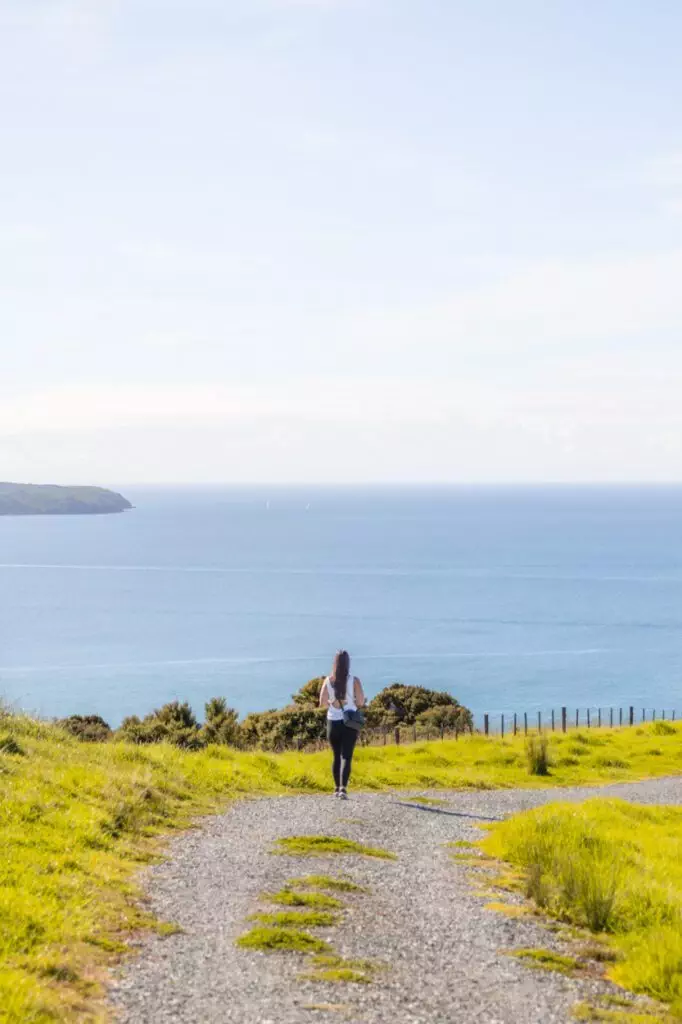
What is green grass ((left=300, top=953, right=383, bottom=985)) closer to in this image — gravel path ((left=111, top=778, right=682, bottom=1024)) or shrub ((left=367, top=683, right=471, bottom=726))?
gravel path ((left=111, top=778, right=682, bottom=1024))

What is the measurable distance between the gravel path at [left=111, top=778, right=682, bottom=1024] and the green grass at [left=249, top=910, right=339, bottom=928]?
16 cm

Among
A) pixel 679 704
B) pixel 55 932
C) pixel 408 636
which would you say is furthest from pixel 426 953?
pixel 408 636

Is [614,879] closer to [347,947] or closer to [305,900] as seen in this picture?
[305,900]

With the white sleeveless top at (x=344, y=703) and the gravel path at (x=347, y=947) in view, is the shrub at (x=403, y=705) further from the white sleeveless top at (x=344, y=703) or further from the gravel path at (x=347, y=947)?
the gravel path at (x=347, y=947)

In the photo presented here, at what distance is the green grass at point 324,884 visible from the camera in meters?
11.2

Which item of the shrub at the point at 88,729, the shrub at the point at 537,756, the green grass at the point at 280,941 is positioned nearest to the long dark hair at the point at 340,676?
the green grass at the point at 280,941

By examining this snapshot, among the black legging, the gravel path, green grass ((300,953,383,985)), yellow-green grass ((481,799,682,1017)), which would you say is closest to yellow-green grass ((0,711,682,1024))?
the gravel path

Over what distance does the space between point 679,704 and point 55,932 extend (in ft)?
327

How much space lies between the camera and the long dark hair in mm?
17219

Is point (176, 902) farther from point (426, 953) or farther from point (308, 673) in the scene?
point (308, 673)

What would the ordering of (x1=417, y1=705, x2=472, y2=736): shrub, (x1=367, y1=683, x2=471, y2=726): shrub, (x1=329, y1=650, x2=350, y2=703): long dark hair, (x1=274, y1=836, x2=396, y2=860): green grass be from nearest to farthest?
(x1=274, y1=836, x2=396, y2=860): green grass
(x1=329, y1=650, x2=350, y2=703): long dark hair
(x1=417, y1=705, x2=472, y2=736): shrub
(x1=367, y1=683, x2=471, y2=726): shrub

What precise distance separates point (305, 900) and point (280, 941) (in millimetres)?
1518

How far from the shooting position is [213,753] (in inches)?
888

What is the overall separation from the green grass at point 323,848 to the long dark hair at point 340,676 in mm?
3506
